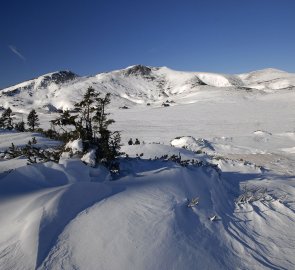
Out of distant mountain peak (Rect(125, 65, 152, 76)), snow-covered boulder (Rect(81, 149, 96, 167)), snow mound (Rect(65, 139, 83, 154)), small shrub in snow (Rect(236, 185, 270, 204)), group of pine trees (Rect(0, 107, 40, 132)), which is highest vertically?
distant mountain peak (Rect(125, 65, 152, 76))

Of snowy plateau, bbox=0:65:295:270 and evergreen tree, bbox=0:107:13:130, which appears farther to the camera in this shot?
evergreen tree, bbox=0:107:13:130

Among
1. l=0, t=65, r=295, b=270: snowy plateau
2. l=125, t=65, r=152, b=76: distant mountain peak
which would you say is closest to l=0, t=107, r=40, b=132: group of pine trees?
l=0, t=65, r=295, b=270: snowy plateau

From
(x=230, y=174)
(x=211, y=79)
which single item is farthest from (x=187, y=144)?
(x=211, y=79)

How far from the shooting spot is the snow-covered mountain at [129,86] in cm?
7281

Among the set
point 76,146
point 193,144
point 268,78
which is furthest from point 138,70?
point 76,146

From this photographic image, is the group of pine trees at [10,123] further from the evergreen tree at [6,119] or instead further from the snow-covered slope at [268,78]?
the snow-covered slope at [268,78]

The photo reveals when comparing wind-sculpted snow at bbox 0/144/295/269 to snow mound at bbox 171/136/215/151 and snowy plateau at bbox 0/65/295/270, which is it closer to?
snowy plateau at bbox 0/65/295/270

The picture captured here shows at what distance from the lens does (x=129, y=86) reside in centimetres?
8869

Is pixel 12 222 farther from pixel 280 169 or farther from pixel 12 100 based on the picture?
pixel 12 100

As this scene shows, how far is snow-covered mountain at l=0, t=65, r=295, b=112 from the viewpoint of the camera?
72812 millimetres

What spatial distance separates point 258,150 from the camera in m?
17.3

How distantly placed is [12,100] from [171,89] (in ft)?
127

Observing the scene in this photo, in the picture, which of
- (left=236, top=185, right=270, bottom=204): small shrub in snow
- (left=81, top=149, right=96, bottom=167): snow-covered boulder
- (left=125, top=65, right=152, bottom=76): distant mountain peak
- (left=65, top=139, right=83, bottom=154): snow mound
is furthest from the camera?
(left=125, top=65, right=152, bottom=76): distant mountain peak

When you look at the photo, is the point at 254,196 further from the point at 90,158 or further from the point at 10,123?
the point at 10,123
